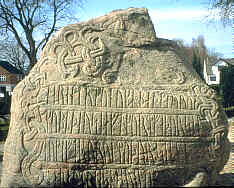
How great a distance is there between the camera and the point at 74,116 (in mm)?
3170

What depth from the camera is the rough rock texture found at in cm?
317

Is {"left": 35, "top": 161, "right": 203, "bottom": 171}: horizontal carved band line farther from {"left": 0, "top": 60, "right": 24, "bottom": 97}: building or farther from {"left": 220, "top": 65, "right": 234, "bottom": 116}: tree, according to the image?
{"left": 0, "top": 60, "right": 24, "bottom": 97}: building

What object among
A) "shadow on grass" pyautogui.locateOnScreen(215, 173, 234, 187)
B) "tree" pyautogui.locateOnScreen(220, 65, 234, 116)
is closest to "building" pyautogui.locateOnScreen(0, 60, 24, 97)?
"tree" pyautogui.locateOnScreen(220, 65, 234, 116)

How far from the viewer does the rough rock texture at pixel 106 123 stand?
3.17 m

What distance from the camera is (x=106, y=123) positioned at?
3164 millimetres

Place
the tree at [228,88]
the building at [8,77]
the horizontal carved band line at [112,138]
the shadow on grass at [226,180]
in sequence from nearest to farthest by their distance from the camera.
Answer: the horizontal carved band line at [112,138], the shadow on grass at [226,180], the tree at [228,88], the building at [8,77]

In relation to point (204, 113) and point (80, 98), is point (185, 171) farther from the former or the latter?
point (80, 98)

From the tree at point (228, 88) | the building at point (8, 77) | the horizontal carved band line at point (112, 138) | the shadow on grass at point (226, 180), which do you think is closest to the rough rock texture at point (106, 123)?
the horizontal carved band line at point (112, 138)

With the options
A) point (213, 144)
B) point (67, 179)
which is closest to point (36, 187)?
point (67, 179)

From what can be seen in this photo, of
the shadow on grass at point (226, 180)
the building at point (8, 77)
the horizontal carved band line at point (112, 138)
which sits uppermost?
the building at point (8, 77)

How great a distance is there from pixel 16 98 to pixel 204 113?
7.39ft

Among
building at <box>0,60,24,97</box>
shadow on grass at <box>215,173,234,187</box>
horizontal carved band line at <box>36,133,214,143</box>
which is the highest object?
building at <box>0,60,24,97</box>

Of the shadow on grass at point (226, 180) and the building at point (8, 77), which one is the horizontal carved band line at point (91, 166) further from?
the building at point (8, 77)

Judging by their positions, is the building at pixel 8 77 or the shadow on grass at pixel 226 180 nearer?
the shadow on grass at pixel 226 180
